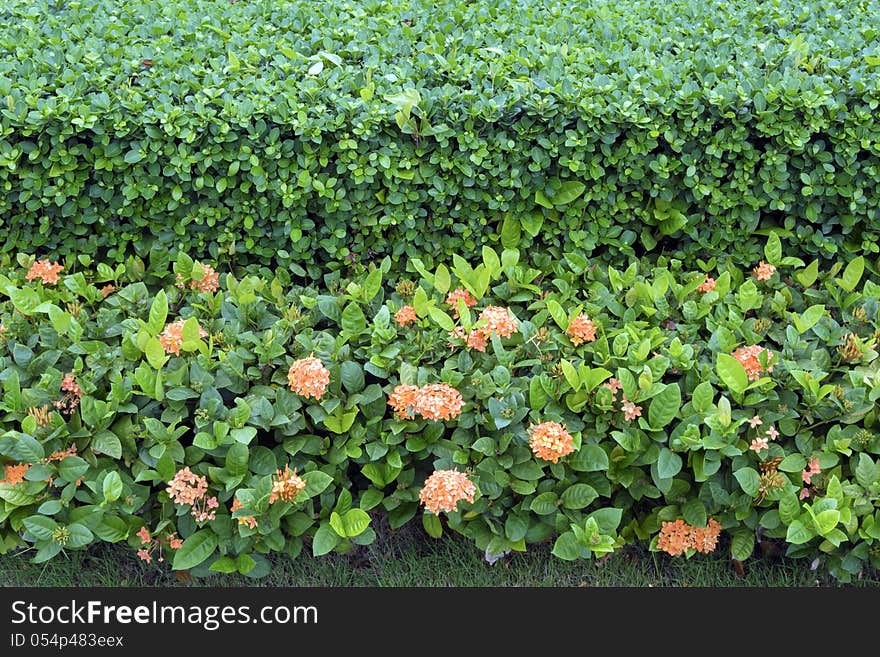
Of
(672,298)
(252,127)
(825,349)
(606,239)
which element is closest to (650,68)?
(606,239)

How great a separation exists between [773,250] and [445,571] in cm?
141

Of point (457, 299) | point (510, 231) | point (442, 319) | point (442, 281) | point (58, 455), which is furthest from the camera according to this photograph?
point (510, 231)

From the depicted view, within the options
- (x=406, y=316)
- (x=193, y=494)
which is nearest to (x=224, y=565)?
(x=193, y=494)

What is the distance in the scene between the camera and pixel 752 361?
251 cm

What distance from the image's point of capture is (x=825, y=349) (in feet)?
8.59

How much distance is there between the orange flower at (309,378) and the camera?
7.91 feet

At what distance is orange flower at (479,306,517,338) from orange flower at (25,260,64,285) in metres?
1.33

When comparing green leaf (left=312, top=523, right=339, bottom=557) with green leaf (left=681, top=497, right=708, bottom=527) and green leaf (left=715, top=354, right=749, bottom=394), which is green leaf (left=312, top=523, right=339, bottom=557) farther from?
green leaf (left=715, top=354, right=749, bottom=394)

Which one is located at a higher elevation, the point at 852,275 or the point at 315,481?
the point at 852,275

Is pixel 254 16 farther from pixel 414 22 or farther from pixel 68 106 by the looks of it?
pixel 68 106

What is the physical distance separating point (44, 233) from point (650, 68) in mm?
1994

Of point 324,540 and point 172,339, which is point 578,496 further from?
point 172,339

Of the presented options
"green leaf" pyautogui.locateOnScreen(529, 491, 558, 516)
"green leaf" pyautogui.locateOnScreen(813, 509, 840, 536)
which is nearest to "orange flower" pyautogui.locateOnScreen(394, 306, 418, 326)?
"green leaf" pyautogui.locateOnScreen(529, 491, 558, 516)

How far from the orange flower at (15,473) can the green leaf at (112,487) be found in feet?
0.74
